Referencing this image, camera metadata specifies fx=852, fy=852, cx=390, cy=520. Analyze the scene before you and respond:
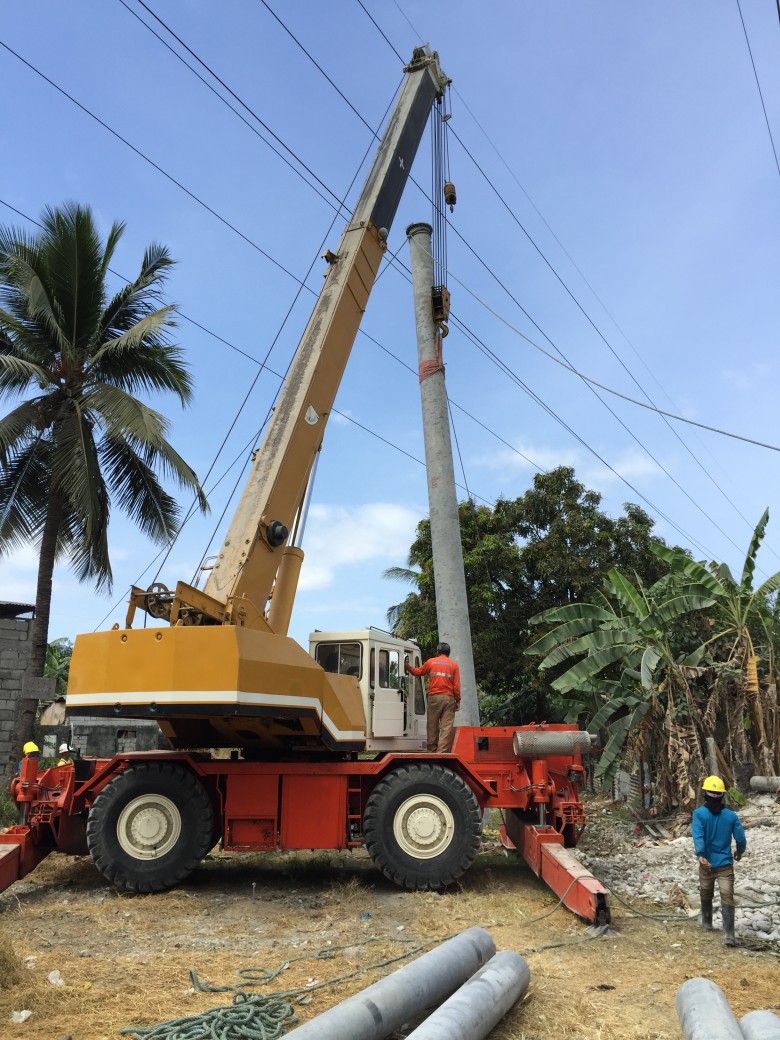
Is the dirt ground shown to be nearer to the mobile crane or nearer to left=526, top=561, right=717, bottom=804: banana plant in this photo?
the mobile crane

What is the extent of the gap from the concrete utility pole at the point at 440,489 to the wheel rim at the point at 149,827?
526 cm

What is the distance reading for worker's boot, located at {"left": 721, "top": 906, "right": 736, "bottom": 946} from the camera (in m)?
7.44

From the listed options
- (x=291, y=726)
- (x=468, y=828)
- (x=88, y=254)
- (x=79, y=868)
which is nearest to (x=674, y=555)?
(x=468, y=828)

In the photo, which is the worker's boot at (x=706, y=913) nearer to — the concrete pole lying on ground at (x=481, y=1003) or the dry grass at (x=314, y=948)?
the dry grass at (x=314, y=948)

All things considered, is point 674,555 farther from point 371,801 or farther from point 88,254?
point 88,254

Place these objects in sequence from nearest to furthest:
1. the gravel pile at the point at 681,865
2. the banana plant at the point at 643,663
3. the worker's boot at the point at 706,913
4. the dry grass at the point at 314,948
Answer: the dry grass at the point at 314,948 < the worker's boot at the point at 706,913 < the gravel pile at the point at 681,865 < the banana plant at the point at 643,663

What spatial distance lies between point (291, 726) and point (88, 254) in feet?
40.6

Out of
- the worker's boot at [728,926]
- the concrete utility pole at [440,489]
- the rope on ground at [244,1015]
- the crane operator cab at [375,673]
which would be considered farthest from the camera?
the concrete utility pole at [440,489]

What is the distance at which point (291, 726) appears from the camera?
9430mm

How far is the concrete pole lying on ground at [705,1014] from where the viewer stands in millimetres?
4293

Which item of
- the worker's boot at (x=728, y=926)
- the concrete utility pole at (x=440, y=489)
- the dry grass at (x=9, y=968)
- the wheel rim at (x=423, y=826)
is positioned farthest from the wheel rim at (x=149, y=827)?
the worker's boot at (x=728, y=926)

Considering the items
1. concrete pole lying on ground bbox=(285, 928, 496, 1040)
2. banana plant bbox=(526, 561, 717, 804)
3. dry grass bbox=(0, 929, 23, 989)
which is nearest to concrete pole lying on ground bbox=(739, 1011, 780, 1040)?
concrete pole lying on ground bbox=(285, 928, 496, 1040)

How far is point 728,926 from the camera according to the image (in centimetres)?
750

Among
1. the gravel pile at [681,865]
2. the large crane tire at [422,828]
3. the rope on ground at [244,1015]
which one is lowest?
the rope on ground at [244,1015]
